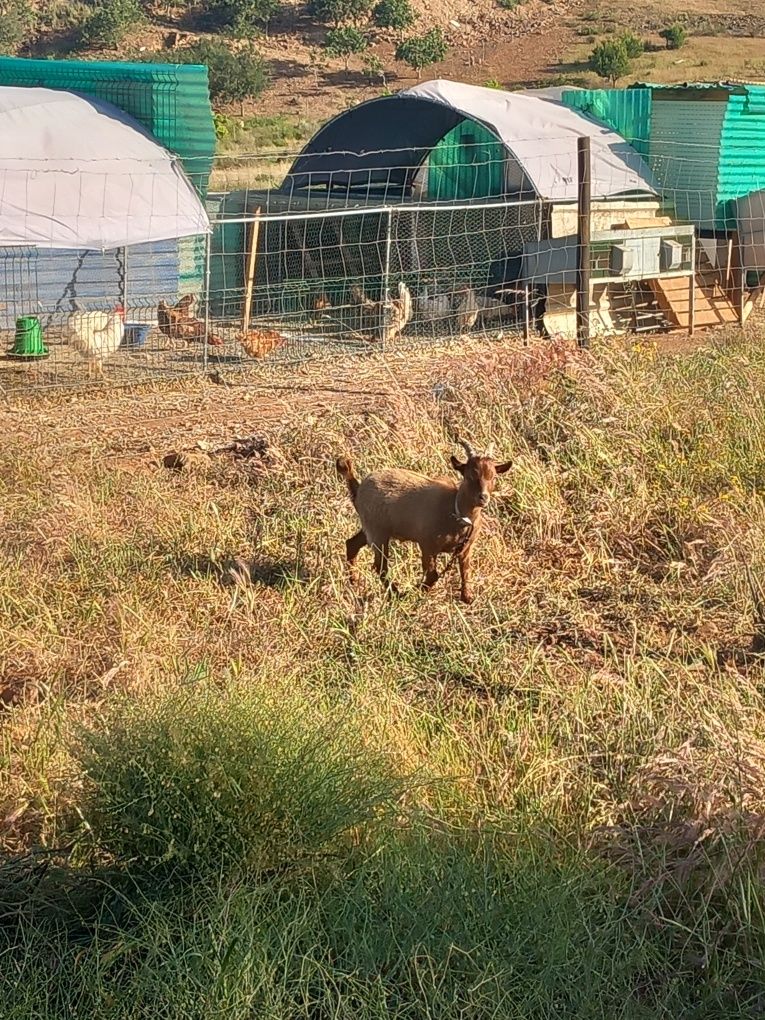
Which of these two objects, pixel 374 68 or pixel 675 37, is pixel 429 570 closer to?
pixel 374 68

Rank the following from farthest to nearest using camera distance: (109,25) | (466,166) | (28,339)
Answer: (109,25), (466,166), (28,339)

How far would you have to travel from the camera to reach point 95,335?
14.1 m

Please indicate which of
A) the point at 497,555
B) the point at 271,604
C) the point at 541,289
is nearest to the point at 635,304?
the point at 541,289

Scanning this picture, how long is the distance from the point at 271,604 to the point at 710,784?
2833 millimetres

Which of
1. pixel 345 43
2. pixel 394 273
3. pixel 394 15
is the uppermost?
pixel 394 15

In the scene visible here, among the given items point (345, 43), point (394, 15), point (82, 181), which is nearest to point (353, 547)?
point (82, 181)

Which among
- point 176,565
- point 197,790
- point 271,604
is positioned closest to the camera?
point 197,790

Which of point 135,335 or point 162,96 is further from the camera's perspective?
point 162,96

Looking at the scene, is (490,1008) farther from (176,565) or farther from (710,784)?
(176,565)

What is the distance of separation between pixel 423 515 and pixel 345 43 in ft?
167

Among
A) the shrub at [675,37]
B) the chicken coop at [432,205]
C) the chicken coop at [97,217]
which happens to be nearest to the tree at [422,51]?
the shrub at [675,37]

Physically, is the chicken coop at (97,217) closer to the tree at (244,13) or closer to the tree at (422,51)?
the tree at (422,51)

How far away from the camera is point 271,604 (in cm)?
655

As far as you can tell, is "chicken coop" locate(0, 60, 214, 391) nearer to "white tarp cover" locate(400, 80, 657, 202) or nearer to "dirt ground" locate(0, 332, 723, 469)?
"dirt ground" locate(0, 332, 723, 469)
